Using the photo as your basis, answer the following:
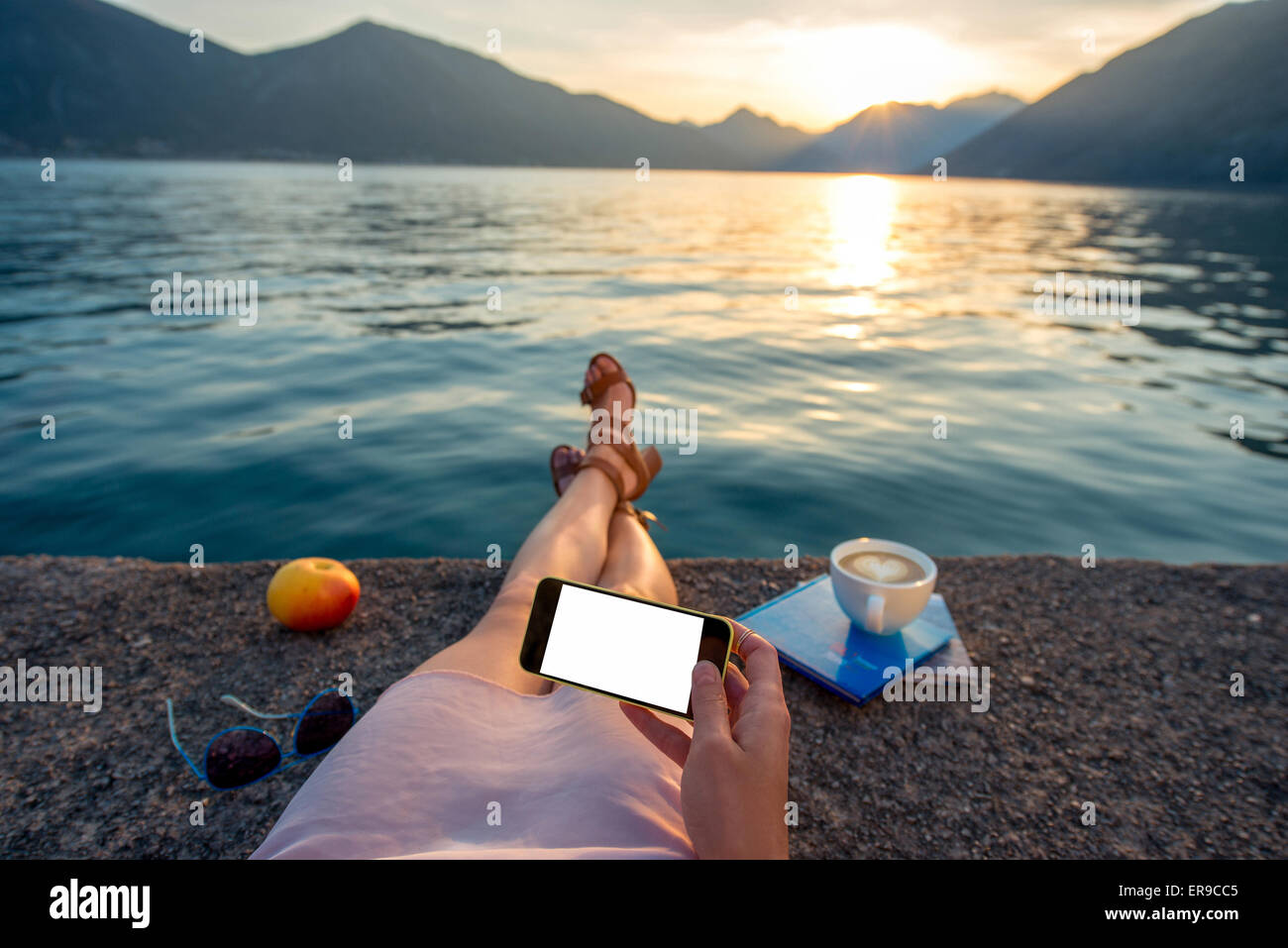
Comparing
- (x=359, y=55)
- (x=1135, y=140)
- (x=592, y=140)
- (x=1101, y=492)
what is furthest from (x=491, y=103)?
(x=1101, y=492)

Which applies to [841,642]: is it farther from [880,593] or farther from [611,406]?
[611,406]

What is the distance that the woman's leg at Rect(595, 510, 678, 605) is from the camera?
2.49 m

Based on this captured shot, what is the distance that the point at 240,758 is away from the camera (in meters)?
2.08

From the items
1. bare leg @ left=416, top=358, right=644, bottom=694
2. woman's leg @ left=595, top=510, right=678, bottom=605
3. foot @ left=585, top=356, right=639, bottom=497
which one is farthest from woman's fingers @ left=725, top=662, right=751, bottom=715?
foot @ left=585, top=356, right=639, bottom=497

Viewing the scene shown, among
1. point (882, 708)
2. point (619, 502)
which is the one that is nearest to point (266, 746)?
point (619, 502)

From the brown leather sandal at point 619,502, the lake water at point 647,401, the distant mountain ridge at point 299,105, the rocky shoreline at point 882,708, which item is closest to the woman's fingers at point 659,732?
the rocky shoreline at point 882,708

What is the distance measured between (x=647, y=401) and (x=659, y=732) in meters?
5.83

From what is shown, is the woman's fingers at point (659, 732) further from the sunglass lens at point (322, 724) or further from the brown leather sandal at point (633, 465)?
the brown leather sandal at point (633, 465)

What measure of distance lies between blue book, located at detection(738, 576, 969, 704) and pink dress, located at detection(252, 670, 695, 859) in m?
1.03

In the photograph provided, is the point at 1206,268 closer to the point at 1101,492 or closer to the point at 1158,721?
the point at 1101,492

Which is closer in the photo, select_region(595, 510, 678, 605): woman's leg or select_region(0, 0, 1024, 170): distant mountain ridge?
select_region(595, 510, 678, 605): woman's leg

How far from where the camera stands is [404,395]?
23.1ft

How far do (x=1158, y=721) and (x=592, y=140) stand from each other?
465ft

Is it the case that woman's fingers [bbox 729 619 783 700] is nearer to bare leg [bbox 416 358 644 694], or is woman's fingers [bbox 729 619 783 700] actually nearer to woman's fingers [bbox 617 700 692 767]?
woman's fingers [bbox 617 700 692 767]
